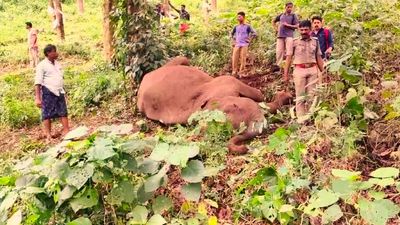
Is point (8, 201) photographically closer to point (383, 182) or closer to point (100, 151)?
point (100, 151)

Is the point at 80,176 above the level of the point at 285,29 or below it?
below

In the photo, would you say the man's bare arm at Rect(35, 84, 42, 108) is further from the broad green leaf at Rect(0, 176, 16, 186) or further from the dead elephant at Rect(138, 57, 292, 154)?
the broad green leaf at Rect(0, 176, 16, 186)

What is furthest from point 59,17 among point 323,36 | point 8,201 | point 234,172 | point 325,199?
point 325,199

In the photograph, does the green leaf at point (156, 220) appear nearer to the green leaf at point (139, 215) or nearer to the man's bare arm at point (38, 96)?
the green leaf at point (139, 215)

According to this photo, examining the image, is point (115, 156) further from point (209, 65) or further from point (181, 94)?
point (209, 65)

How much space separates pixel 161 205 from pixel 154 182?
0.20m

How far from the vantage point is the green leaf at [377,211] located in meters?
3.40

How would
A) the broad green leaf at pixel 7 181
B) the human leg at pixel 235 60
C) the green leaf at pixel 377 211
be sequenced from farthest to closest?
1. the human leg at pixel 235 60
2. the broad green leaf at pixel 7 181
3. the green leaf at pixel 377 211

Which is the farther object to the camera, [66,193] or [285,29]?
[285,29]

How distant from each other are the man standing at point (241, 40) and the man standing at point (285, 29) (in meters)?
0.48

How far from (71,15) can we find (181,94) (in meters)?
18.2

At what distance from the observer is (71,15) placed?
79.1 ft

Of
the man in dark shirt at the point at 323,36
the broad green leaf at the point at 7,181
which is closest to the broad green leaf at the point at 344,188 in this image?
the broad green leaf at the point at 7,181

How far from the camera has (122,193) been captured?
4004mm
